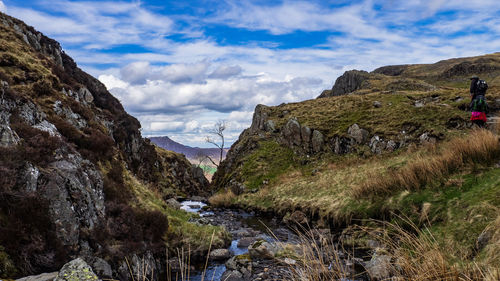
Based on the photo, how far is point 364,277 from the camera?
38.8 feet

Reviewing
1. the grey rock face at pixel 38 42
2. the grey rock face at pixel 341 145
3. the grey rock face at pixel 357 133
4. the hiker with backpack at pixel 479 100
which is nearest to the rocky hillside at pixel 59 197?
the grey rock face at pixel 38 42

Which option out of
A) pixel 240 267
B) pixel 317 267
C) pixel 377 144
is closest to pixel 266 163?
pixel 377 144

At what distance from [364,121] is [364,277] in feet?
114

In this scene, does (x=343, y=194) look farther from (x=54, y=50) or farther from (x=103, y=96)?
(x=54, y=50)

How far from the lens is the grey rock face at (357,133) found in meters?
39.6

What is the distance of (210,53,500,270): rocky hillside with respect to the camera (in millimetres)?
11204

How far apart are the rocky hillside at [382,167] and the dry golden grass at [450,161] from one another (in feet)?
0.16

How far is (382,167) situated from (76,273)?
23216mm

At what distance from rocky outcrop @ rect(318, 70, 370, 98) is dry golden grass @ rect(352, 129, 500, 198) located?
10442 centimetres

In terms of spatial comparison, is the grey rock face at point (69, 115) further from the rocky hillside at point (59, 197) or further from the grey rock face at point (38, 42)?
the grey rock face at point (38, 42)

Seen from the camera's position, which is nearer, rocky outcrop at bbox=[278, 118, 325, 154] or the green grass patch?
the green grass patch

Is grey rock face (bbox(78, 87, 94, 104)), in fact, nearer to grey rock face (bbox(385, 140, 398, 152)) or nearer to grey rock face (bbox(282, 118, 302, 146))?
grey rock face (bbox(282, 118, 302, 146))

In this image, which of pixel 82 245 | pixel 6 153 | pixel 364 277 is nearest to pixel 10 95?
pixel 6 153

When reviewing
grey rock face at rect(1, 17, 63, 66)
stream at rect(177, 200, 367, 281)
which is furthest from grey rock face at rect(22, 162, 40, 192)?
grey rock face at rect(1, 17, 63, 66)
